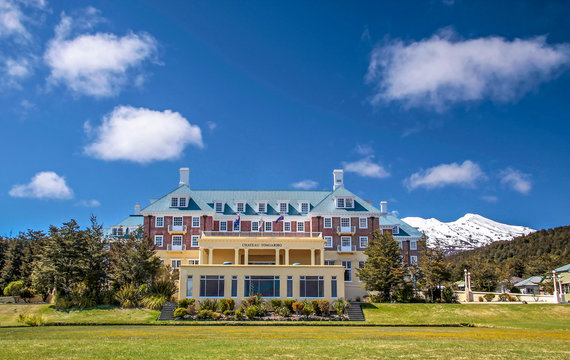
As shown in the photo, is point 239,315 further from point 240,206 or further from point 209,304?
point 240,206

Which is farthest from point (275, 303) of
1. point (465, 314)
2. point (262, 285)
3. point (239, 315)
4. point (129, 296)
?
point (465, 314)

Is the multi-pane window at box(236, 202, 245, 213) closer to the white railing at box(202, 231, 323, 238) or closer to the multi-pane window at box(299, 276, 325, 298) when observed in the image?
the white railing at box(202, 231, 323, 238)

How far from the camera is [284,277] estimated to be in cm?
4331

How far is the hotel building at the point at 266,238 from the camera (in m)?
43.1

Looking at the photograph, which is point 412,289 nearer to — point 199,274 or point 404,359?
point 199,274

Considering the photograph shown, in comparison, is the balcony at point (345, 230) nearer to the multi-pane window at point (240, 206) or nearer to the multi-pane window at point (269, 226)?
the multi-pane window at point (269, 226)

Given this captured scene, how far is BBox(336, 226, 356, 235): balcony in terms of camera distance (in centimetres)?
5703

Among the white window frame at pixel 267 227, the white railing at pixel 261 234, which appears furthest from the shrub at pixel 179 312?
the white window frame at pixel 267 227

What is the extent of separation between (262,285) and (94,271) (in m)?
15.3

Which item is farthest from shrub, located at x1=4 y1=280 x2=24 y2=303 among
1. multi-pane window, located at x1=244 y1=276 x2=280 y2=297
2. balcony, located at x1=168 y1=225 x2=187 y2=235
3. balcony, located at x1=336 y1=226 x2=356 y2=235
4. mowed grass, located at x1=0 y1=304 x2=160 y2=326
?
balcony, located at x1=336 y1=226 x2=356 y2=235

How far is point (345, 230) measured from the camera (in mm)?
57469

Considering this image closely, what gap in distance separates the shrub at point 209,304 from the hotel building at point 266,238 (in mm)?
1588

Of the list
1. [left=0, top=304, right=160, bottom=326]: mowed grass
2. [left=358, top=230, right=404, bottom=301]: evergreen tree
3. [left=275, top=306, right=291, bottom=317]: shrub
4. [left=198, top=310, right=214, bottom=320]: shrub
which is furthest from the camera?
[left=358, top=230, right=404, bottom=301]: evergreen tree

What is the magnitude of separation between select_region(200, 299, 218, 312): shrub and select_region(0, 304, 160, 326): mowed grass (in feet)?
12.0
